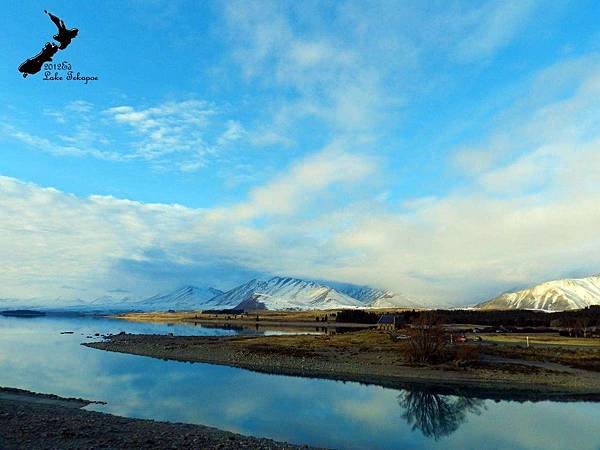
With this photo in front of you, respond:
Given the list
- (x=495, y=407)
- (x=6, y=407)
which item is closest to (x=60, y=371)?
(x=6, y=407)

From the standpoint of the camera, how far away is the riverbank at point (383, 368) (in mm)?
44438

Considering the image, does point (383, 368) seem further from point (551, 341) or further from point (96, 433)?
point (551, 341)

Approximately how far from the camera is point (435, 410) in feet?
116

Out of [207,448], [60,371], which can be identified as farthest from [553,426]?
[60,371]

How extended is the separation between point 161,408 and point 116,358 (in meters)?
34.7

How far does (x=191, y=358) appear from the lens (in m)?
65.6

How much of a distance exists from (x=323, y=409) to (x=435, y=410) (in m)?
8.46

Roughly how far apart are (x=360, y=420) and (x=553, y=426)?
40.7 feet

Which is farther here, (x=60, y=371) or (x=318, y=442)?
(x=60, y=371)

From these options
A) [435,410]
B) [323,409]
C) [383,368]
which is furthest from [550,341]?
[323,409]

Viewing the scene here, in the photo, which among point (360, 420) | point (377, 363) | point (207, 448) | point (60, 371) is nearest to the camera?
point (207, 448)

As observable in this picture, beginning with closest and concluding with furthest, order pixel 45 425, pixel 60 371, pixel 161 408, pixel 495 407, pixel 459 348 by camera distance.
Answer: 1. pixel 45 425
2. pixel 161 408
3. pixel 495 407
4. pixel 60 371
5. pixel 459 348

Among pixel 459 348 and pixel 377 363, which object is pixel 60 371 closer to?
pixel 377 363

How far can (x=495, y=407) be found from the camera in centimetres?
3606
